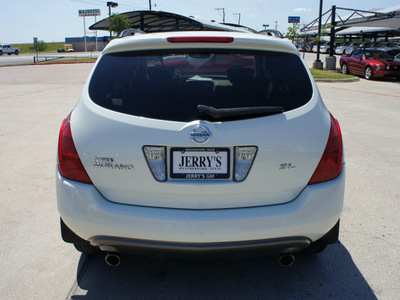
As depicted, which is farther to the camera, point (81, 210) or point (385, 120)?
point (385, 120)

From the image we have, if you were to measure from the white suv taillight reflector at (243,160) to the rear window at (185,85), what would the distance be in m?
0.29

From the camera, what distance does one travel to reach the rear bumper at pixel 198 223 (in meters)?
2.20

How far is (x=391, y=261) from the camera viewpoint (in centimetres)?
301

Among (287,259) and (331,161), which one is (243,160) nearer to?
(331,161)

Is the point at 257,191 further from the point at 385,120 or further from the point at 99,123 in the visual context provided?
the point at 385,120

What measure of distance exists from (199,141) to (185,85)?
1.51 ft

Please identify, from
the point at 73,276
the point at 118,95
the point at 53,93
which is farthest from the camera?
the point at 53,93

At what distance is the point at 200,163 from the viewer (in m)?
2.21

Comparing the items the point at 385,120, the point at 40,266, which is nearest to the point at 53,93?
the point at 385,120

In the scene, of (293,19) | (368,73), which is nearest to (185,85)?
(368,73)

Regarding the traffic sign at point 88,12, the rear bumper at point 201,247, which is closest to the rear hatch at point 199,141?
the rear bumper at point 201,247

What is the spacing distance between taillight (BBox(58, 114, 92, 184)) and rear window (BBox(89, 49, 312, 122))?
1.04ft

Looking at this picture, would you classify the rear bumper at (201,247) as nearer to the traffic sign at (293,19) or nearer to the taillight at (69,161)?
the taillight at (69,161)

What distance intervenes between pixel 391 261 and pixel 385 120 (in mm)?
6730
